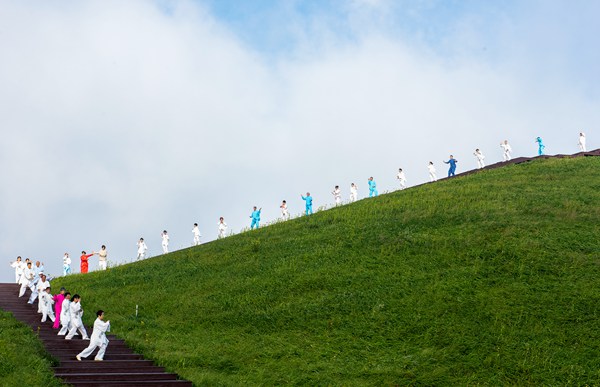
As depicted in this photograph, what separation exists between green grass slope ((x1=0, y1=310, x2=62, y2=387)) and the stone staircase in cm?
54

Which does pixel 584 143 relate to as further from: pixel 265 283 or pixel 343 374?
pixel 343 374

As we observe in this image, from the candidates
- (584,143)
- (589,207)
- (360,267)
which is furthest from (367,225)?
(584,143)

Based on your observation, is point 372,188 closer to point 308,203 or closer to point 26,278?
point 308,203

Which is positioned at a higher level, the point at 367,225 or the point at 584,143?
the point at 584,143

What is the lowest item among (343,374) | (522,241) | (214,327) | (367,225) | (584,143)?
(343,374)

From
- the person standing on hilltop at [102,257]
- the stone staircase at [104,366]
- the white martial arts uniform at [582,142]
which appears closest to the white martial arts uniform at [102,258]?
the person standing on hilltop at [102,257]

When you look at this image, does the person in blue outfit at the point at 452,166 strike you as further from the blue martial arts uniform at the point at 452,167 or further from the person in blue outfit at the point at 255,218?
the person in blue outfit at the point at 255,218

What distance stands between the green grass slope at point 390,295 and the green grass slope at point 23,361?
3709 millimetres

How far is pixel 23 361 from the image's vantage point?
67.3 ft

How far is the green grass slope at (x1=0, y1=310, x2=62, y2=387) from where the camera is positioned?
19031 mm

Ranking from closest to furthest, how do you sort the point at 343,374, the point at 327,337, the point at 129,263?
the point at 343,374
the point at 327,337
the point at 129,263

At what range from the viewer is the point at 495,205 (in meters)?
37.9

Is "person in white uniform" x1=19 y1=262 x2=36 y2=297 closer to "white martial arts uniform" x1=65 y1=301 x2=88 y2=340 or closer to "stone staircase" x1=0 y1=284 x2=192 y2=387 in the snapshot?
"stone staircase" x1=0 y1=284 x2=192 y2=387

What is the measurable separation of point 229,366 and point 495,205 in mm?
20271
